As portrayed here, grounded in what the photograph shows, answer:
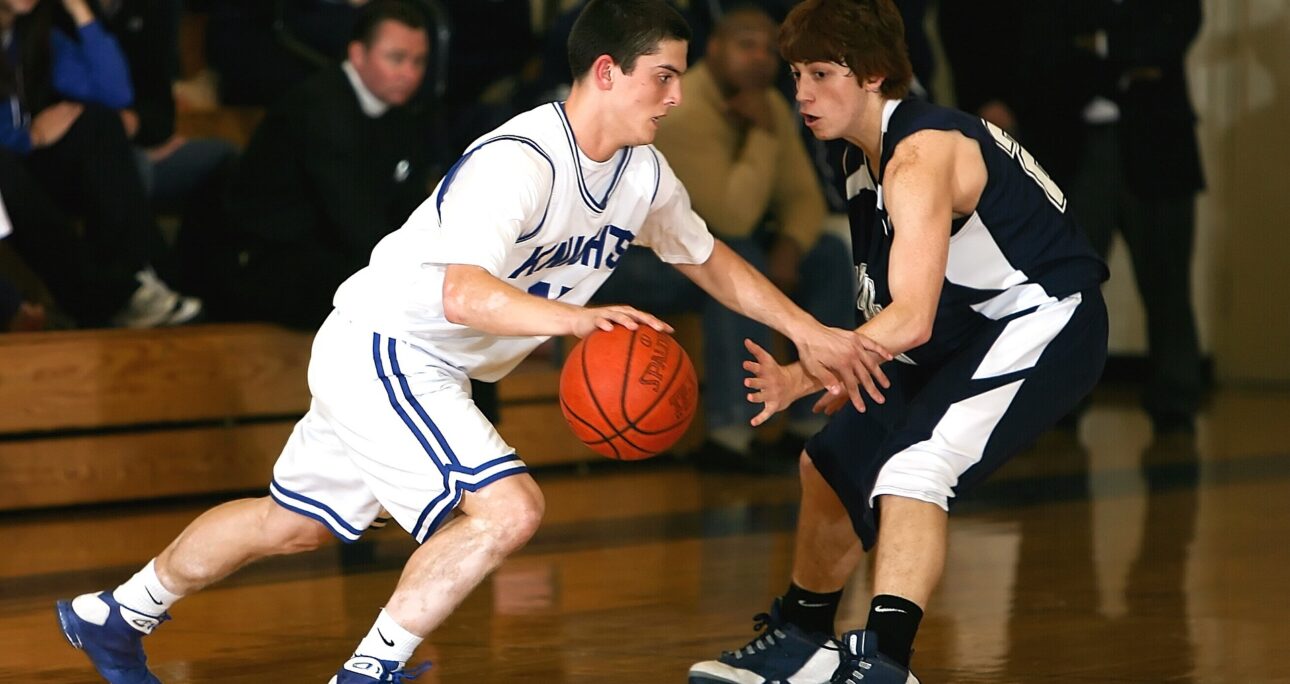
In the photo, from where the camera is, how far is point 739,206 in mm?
7785

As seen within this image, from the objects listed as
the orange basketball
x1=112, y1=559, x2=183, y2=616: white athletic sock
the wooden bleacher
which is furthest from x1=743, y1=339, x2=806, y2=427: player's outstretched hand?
the wooden bleacher

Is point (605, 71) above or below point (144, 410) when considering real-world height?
above

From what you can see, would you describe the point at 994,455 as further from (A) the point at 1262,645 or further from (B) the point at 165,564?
(B) the point at 165,564

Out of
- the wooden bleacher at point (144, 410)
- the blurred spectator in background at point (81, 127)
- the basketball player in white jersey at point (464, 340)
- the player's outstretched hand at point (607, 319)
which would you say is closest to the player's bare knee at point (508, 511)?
the basketball player in white jersey at point (464, 340)

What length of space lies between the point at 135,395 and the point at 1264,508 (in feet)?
13.9

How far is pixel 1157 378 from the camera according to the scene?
30.5 feet

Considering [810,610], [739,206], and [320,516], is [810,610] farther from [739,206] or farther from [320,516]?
[739,206]

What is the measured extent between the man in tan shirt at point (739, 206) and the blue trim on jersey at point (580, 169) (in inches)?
148

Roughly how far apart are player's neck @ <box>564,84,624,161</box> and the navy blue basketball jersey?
59 cm

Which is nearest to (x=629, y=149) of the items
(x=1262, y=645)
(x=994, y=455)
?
(x=994, y=455)

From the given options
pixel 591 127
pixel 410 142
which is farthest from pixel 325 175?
pixel 591 127

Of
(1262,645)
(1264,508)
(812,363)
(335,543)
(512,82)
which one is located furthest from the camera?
(512,82)

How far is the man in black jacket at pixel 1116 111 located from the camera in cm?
883

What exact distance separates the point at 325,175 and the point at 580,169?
331 centimetres
